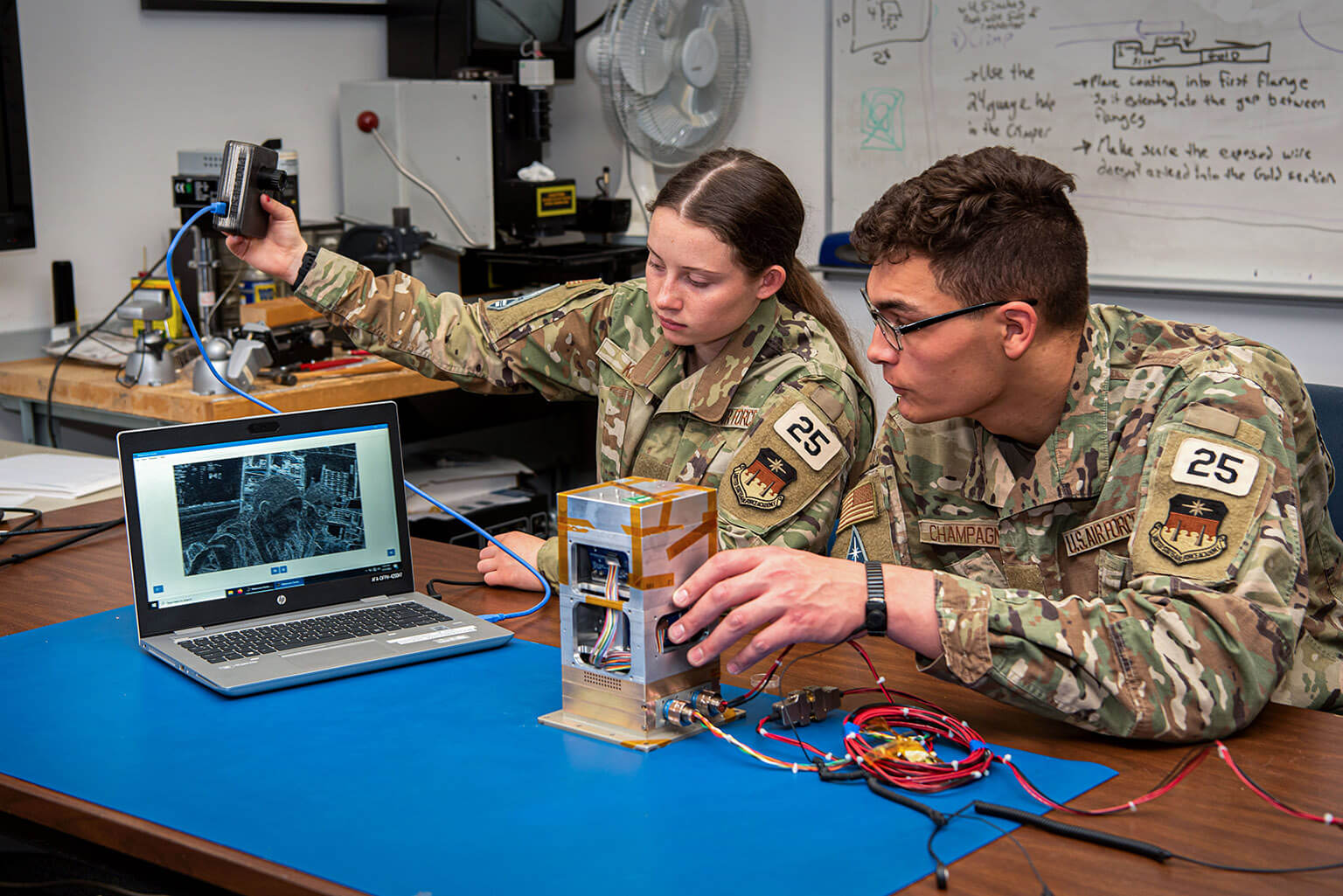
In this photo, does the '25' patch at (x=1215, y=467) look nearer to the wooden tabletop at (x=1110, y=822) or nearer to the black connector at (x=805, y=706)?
the wooden tabletop at (x=1110, y=822)

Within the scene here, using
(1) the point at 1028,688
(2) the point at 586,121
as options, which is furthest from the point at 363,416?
(2) the point at 586,121

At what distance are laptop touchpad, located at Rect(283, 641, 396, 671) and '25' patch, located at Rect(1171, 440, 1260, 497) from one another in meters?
0.82

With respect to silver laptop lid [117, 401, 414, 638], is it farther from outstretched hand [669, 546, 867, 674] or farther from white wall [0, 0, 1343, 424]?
white wall [0, 0, 1343, 424]

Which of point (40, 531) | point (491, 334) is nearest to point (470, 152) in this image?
point (491, 334)

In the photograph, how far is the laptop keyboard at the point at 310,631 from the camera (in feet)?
4.48

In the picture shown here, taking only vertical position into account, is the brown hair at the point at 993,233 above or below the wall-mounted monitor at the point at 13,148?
below

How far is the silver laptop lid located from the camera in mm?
1412

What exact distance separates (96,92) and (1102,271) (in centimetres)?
253

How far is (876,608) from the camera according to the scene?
1.12 meters

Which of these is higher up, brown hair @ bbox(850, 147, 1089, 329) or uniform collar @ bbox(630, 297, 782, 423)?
brown hair @ bbox(850, 147, 1089, 329)

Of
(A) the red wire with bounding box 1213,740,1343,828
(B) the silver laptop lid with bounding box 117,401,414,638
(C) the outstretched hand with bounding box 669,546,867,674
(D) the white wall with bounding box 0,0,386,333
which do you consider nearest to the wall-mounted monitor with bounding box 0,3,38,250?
(D) the white wall with bounding box 0,0,386,333

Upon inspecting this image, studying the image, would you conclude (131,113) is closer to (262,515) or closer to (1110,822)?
(262,515)

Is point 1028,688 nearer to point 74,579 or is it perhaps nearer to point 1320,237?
point 74,579

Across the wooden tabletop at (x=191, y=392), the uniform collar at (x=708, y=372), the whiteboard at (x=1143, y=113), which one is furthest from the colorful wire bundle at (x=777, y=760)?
the whiteboard at (x=1143, y=113)
